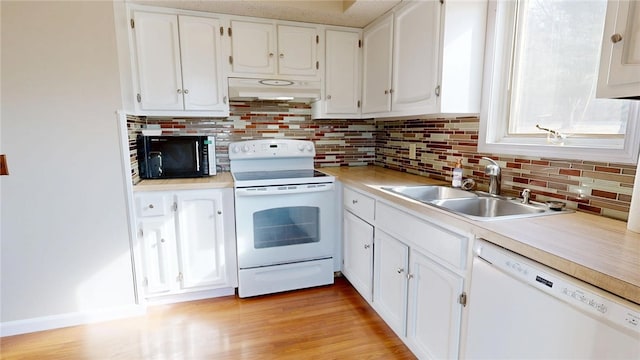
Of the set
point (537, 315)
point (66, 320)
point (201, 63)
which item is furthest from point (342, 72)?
point (66, 320)

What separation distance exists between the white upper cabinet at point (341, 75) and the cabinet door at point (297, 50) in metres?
0.12

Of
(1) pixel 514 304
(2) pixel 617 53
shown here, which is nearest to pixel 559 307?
(1) pixel 514 304

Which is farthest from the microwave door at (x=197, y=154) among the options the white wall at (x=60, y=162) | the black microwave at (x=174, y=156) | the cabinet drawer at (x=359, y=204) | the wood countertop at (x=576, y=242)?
the wood countertop at (x=576, y=242)

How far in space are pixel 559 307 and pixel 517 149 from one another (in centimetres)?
99

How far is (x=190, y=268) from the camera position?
230cm

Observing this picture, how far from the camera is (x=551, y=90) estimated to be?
163 cm

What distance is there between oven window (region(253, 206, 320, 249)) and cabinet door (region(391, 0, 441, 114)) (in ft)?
3.32

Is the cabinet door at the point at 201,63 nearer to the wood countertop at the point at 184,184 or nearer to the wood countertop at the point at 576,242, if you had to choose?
the wood countertop at the point at 184,184

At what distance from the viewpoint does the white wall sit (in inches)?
71.7

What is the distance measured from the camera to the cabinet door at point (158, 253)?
220cm

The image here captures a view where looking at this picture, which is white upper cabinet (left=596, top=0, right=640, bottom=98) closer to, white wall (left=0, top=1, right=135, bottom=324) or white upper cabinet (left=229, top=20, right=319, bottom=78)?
white upper cabinet (left=229, top=20, right=319, bottom=78)

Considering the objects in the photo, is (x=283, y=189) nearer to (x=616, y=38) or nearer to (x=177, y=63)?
(x=177, y=63)

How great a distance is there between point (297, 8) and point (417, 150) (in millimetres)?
1378

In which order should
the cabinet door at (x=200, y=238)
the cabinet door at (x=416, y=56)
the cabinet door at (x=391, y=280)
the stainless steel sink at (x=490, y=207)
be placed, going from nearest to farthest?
the stainless steel sink at (x=490, y=207) < the cabinet door at (x=391, y=280) < the cabinet door at (x=416, y=56) < the cabinet door at (x=200, y=238)
